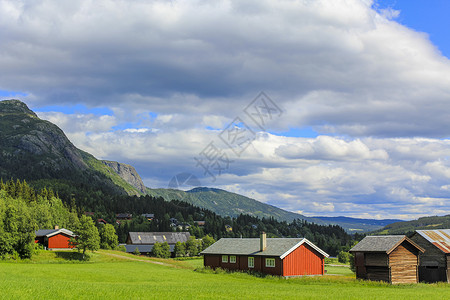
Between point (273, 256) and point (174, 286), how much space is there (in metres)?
22.7

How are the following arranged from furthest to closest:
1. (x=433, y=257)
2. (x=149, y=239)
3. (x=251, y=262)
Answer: (x=149, y=239) < (x=251, y=262) < (x=433, y=257)

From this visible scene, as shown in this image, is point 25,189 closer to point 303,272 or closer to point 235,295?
point 303,272

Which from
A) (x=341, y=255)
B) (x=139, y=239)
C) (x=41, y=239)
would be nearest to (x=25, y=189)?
(x=139, y=239)

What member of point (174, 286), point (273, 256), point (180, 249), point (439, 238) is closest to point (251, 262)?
point (273, 256)

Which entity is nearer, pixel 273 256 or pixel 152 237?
pixel 273 256

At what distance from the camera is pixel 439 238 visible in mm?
66125

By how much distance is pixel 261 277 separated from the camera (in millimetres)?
63344

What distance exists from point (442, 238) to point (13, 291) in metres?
58.6

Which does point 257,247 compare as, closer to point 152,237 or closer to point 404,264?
point 404,264

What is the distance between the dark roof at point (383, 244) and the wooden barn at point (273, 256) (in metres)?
8.26

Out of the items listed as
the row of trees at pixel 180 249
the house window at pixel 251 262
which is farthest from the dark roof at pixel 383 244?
the row of trees at pixel 180 249

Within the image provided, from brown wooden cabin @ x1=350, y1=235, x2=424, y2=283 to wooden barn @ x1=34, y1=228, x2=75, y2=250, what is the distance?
7253 cm

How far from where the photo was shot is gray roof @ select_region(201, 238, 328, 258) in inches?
2576

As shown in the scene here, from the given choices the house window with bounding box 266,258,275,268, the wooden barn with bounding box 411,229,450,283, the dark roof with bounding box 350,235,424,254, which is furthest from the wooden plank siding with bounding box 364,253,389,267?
the house window with bounding box 266,258,275,268
